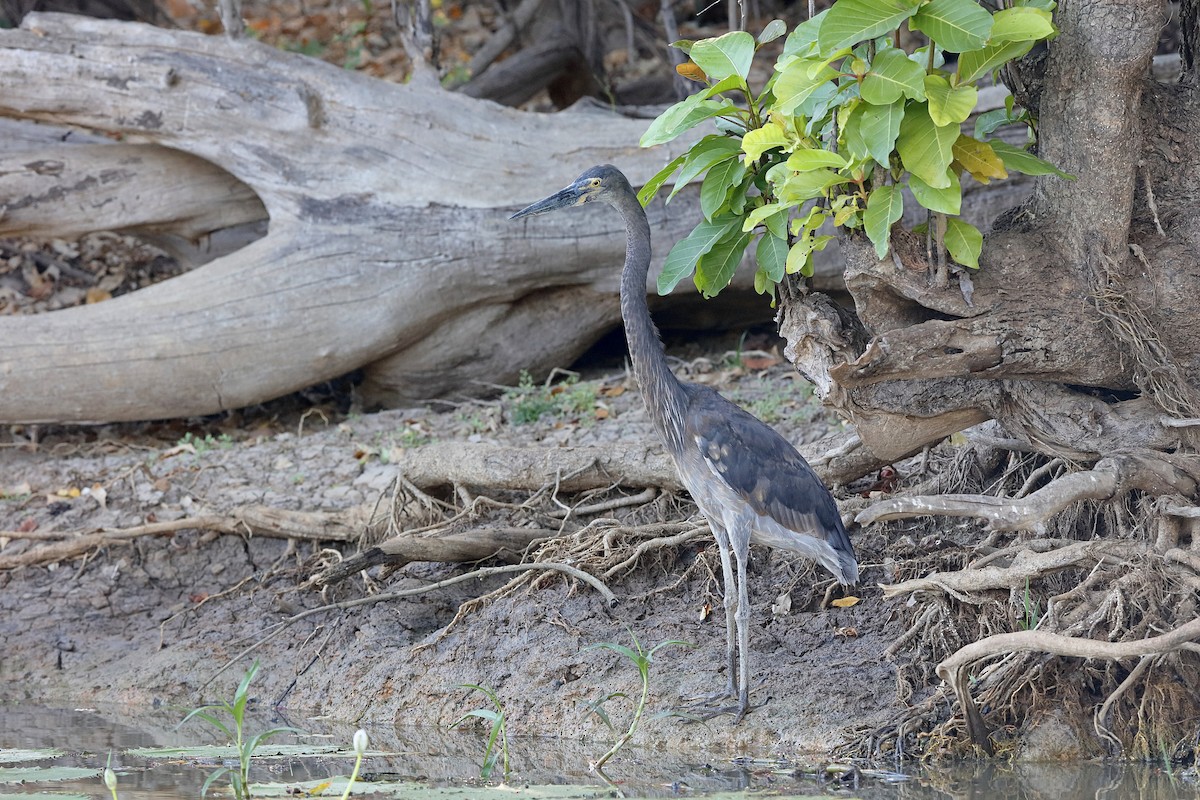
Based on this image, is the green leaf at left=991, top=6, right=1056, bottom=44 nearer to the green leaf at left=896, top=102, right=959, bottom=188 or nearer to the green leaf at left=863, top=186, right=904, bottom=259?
the green leaf at left=896, top=102, right=959, bottom=188

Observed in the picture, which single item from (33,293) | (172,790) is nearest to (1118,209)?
(172,790)

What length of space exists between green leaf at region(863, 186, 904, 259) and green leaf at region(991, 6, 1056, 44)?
0.53m

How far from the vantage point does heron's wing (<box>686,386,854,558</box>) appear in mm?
4766

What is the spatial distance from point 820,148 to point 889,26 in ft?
1.77

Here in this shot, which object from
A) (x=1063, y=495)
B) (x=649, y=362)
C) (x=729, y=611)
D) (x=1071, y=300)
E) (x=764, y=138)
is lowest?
(x=729, y=611)

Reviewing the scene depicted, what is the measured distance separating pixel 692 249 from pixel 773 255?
0.29m

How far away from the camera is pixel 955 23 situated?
3.50 m

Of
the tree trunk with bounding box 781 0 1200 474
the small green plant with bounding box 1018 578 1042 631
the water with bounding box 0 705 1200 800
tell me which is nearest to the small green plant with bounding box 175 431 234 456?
the water with bounding box 0 705 1200 800

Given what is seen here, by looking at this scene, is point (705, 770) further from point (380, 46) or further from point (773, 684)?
point (380, 46)

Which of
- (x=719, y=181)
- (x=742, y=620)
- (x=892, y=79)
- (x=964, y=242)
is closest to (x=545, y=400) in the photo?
(x=742, y=620)

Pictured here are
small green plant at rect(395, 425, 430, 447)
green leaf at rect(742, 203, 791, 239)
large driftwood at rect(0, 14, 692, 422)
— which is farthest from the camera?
large driftwood at rect(0, 14, 692, 422)

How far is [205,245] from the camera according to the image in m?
8.23

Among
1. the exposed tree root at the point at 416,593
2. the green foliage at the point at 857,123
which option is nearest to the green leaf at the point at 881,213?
the green foliage at the point at 857,123

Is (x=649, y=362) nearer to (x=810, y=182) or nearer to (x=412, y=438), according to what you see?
(x=810, y=182)
